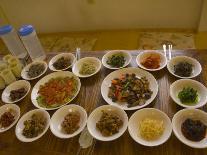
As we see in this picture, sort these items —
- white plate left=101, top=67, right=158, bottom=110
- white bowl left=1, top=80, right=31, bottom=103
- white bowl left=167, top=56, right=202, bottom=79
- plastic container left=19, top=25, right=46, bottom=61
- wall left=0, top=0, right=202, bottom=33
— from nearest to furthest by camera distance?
white plate left=101, top=67, right=158, bottom=110
white bowl left=167, top=56, right=202, bottom=79
white bowl left=1, top=80, right=31, bottom=103
plastic container left=19, top=25, right=46, bottom=61
wall left=0, top=0, right=202, bottom=33

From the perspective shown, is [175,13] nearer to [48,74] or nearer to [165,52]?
[165,52]

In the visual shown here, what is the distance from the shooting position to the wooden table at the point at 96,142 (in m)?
1.18

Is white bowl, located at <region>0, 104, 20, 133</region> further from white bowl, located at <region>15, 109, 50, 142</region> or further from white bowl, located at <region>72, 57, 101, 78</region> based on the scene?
white bowl, located at <region>72, 57, 101, 78</region>

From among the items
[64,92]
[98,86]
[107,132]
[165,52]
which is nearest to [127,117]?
[107,132]

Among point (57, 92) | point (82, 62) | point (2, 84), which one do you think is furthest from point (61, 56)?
point (2, 84)

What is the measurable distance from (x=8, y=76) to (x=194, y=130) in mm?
1310

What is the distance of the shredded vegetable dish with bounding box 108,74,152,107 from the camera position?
1426mm

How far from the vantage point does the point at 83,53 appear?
6.20 feet

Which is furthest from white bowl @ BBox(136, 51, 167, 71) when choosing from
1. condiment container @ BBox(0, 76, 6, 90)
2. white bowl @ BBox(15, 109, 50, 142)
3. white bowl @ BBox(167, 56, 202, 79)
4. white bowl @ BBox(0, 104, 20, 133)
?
condiment container @ BBox(0, 76, 6, 90)

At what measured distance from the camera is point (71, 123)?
1.36 meters

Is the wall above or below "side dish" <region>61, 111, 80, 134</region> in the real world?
below

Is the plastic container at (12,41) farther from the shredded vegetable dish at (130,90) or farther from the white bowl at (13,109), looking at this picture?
the shredded vegetable dish at (130,90)

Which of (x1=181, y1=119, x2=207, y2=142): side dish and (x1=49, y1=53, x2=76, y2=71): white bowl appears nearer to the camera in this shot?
(x1=181, y1=119, x2=207, y2=142): side dish

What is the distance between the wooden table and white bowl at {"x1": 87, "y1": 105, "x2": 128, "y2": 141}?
4cm
